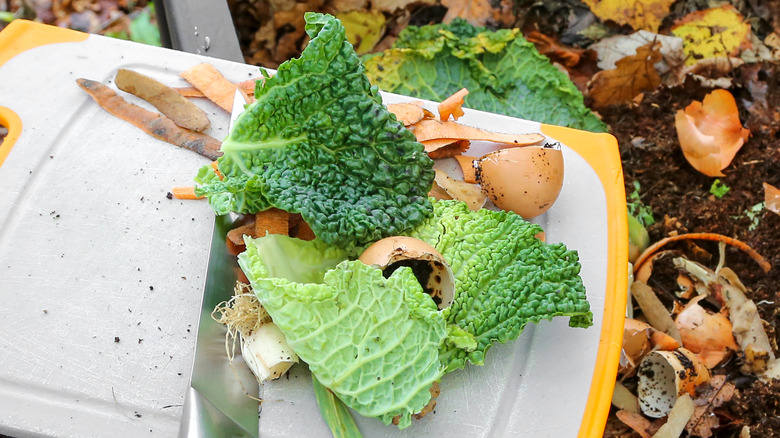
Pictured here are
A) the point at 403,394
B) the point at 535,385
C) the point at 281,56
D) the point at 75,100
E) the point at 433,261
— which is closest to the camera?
the point at 403,394

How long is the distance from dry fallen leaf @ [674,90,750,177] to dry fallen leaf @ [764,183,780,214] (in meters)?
0.16

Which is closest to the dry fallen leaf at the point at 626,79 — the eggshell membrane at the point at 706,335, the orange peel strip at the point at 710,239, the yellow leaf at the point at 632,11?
the yellow leaf at the point at 632,11

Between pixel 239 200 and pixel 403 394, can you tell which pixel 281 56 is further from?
pixel 403 394

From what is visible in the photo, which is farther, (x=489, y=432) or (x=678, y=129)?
(x=678, y=129)

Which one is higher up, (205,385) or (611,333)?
(205,385)

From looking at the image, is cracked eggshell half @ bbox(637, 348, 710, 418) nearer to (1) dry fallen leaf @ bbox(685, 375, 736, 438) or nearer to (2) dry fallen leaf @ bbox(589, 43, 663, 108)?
(1) dry fallen leaf @ bbox(685, 375, 736, 438)

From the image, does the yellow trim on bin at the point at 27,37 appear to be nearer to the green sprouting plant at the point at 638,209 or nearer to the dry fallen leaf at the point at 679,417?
the green sprouting plant at the point at 638,209

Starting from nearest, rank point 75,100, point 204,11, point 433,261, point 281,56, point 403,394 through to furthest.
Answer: point 403,394, point 433,261, point 75,100, point 204,11, point 281,56

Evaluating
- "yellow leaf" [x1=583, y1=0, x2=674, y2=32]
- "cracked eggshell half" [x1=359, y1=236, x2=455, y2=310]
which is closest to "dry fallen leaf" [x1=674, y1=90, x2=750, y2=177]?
"yellow leaf" [x1=583, y1=0, x2=674, y2=32]

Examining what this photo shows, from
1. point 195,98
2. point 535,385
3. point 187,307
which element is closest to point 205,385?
point 187,307

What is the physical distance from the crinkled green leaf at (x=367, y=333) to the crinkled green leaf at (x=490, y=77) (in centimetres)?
122

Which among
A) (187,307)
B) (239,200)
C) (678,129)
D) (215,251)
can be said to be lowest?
(678,129)

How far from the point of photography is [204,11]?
225 centimetres

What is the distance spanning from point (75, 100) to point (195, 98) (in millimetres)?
325
